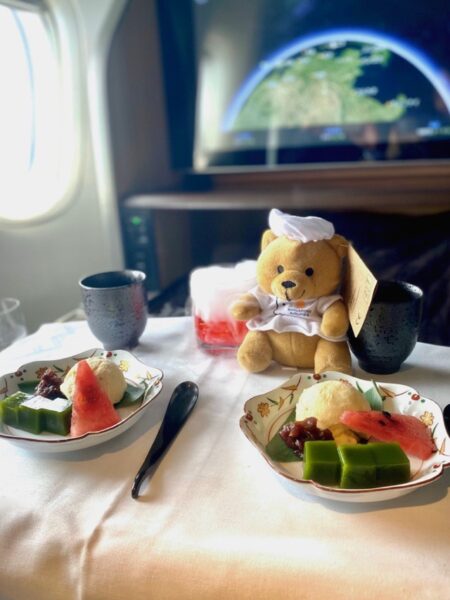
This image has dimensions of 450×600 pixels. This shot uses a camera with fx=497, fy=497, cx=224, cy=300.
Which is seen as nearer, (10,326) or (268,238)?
(268,238)

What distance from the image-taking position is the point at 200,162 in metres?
1.58

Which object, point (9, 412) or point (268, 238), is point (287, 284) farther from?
point (9, 412)

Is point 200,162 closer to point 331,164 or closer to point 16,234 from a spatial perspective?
point 331,164

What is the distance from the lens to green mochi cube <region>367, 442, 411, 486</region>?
0.39 meters

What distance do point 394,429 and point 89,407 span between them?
29 centimetres

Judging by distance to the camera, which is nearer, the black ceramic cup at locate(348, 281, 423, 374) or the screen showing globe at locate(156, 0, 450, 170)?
the black ceramic cup at locate(348, 281, 423, 374)

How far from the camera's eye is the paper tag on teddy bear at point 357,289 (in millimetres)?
529

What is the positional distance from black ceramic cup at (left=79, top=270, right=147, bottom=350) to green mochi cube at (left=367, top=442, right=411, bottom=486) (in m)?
0.41

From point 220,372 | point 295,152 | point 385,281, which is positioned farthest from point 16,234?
point 385,281

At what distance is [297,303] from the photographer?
61cm

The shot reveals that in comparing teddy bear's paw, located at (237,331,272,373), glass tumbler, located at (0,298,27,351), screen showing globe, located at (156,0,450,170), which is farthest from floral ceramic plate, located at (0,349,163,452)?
screen showing globe, located at (156,0,450,170)

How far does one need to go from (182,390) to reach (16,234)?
0.97m

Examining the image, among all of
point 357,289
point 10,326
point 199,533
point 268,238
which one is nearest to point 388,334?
point 357,289

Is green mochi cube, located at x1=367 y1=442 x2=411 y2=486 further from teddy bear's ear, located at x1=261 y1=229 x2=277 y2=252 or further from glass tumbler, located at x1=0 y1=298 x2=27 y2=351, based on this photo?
glass tumbler, located at x1=0 y1=298 x2=27 y2=351
